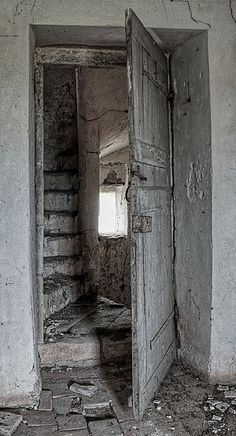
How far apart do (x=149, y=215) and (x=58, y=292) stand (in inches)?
53.1

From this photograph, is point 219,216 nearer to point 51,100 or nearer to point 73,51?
point 73,51

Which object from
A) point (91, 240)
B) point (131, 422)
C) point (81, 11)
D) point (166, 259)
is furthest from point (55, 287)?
point (81, 11)

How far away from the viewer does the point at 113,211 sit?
6.87 meters

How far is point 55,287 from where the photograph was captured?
3.35m

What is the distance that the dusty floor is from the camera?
2.09 metres

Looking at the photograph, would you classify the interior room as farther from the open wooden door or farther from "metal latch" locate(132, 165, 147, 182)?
"metal latch" locate(132, 165, 147, 182)

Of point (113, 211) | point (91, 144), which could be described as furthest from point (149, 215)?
point (113, 211)

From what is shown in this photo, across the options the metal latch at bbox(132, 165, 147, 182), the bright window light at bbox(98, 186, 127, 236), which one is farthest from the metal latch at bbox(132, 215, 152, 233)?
the bright window light at bbox(98, 186, 127, 236)

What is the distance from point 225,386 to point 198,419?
40cm

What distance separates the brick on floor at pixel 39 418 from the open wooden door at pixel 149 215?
0.45 metres

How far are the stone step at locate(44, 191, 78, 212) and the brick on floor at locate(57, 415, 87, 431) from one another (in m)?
1.81

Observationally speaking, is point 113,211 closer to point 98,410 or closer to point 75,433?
point 98,410

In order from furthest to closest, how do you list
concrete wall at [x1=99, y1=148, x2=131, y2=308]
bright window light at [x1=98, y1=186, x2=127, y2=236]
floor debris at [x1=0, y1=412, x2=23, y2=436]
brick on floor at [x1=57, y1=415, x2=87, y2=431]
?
1. bright window light at [x1=98, y1=186, x2=127, y2=236]
2. concrete wall at [x1=99, y1=148, x2=131, y2=308]
3. brick on floor at [x1=57, y1=415, x2=87, y2=431]
4. floor debris at [x1=0, y1=412, x2=23, y2=436]

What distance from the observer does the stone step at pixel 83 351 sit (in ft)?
9.21
